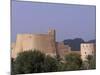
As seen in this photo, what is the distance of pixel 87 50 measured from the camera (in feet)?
8.38

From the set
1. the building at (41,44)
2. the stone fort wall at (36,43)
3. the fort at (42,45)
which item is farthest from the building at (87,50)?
the stone fort wall at (36,43)

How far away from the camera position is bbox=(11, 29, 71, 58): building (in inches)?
90.4

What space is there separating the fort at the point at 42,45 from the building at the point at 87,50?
0.08 ft

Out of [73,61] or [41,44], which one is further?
[73,61]

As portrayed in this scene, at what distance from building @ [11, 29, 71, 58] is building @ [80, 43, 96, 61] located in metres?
0.17

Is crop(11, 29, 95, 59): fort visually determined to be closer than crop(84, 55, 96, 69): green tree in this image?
Yes

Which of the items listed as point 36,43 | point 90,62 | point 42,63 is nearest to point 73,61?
point 90,62

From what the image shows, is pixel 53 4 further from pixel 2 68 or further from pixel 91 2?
pixel 2 68

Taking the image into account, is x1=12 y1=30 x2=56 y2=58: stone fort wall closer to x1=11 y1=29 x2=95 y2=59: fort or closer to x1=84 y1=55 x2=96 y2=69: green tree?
x1=11 y1=29 x2=95 y2=59: fort

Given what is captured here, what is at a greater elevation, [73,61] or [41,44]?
[41,44]

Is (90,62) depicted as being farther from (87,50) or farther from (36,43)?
(36,43)

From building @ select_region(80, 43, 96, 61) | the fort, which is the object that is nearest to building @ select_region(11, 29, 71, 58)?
the fort

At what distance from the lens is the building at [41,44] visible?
230 centimetres

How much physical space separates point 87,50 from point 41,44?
54 cm
